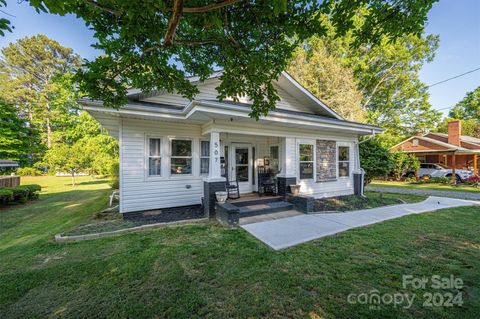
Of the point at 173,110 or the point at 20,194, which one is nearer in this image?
the point at 173,110

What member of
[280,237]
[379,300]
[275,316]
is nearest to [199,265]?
[275,316]

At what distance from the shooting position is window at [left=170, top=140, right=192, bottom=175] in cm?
688

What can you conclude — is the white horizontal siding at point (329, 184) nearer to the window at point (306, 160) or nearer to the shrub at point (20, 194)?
the window at point (306, 160)

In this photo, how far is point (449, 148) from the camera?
15945mm

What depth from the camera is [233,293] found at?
2559 millimetres

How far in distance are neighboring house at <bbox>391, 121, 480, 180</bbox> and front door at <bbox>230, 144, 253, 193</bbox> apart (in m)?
17.6

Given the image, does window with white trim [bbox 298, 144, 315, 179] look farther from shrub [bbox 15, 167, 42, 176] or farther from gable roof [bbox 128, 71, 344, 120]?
shrub [bbox 15, 167, 42, 176]

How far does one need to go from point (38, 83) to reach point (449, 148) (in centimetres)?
4541

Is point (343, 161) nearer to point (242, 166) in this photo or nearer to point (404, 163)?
point (242, 166)

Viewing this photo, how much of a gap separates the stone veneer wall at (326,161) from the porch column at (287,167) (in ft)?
4.79

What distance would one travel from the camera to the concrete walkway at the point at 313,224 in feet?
14.1

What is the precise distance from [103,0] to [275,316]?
4336 mm

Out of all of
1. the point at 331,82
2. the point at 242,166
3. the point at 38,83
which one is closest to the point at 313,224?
the point at 242,166

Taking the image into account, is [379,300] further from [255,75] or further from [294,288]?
[255,75]
